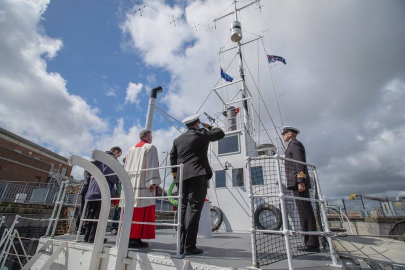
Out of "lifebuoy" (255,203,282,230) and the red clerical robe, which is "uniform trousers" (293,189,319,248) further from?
"lifebuoy" (255,203,282,230)

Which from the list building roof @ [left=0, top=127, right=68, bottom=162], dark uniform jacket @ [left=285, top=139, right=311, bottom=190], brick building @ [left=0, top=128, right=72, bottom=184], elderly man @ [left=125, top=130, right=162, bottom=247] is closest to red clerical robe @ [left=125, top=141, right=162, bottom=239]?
elderly man @ [left=125, top=130, right=162, bottom=247]

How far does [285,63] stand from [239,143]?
698 cm

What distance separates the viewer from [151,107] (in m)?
8.36

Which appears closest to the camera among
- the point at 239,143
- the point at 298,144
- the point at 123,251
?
the point at 123,251

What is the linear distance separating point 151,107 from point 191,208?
632cm

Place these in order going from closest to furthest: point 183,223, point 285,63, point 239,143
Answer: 1. point 183,223
2. point 239,143
3. point 285,63

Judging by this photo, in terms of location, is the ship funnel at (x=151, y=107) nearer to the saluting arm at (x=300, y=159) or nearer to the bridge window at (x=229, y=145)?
the bridge window at (x=229, y=145)

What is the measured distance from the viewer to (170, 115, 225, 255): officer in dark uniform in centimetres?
261

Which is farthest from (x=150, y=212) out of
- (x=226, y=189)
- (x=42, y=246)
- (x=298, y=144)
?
(x=226, y=189)

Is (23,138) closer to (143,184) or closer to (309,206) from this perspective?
(143,184)

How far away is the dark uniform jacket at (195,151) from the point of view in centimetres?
284

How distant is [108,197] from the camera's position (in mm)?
2912

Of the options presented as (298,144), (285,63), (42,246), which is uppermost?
(285,63)

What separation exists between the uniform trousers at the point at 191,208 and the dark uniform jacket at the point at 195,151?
95 millimetres
